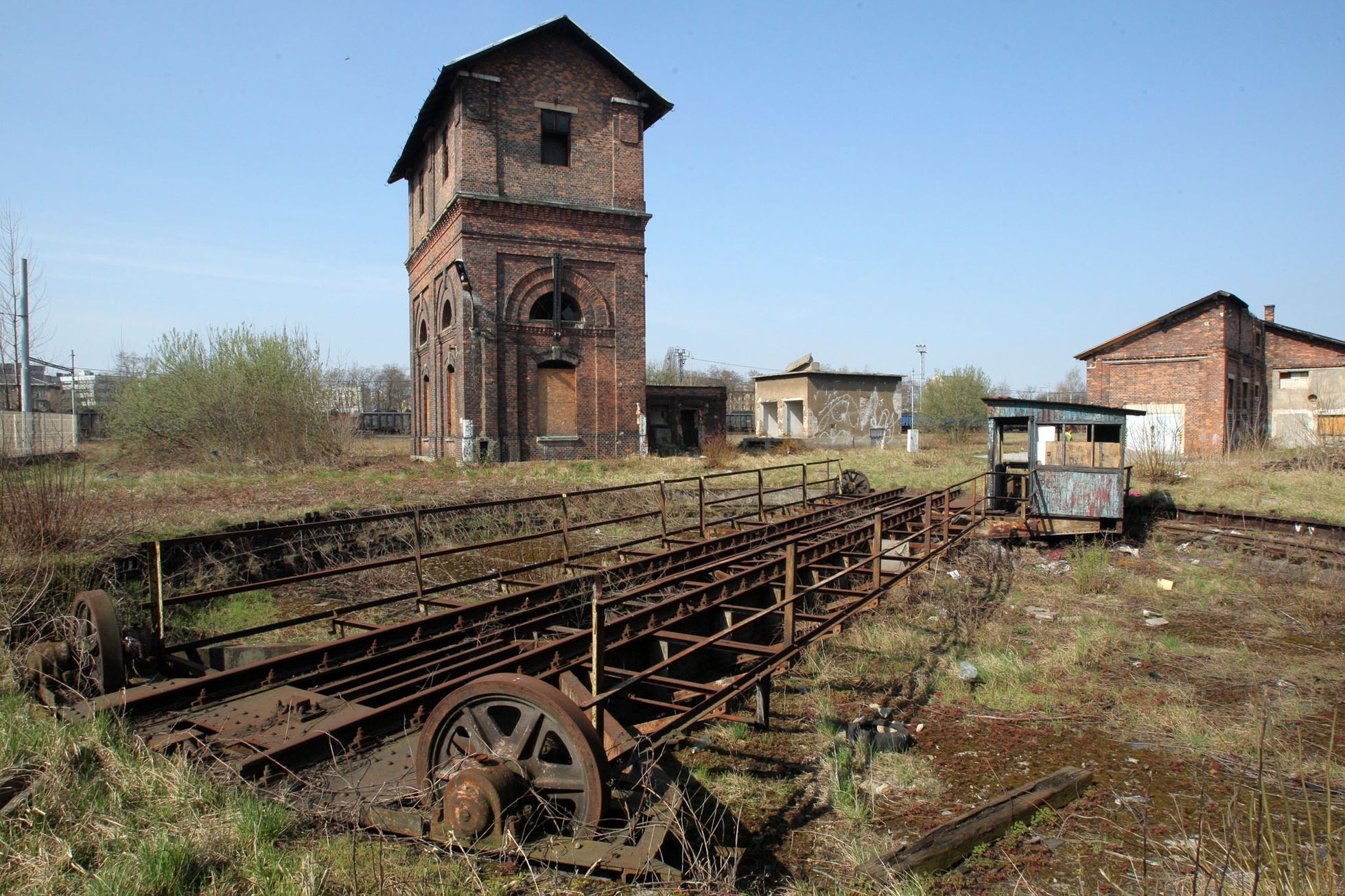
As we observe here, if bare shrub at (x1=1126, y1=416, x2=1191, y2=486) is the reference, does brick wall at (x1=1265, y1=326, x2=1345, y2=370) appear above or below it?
above

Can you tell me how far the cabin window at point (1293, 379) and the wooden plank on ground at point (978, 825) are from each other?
38593mm

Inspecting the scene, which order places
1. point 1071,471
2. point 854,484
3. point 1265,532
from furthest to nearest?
point 854,484
point 1265,532
point 1071,471

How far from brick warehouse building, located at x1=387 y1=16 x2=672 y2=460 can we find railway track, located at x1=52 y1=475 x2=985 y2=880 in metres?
15.6

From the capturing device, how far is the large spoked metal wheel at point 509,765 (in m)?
3.33

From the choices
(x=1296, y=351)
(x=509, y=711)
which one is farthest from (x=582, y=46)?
(x=1296, y=351)

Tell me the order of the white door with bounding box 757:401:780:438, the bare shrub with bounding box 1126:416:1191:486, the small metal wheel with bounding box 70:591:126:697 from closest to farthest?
the small metal wheel with bounding box 70:591:126:697 < the bare shrub with bounding box 1126:416:1191:486 < the white door with bounding box 757:401:780:438

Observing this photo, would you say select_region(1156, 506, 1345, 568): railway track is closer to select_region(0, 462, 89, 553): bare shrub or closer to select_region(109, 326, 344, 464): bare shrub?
select_region(0, 462, 89, 553): bare shrub

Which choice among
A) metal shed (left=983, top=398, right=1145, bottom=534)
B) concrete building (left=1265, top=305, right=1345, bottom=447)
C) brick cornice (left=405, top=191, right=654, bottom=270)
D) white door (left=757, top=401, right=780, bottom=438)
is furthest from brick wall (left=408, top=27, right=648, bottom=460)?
concrete building (left=1265, top=305, right=1345, bottom=447)

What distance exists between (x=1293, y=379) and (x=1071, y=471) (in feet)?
97.9

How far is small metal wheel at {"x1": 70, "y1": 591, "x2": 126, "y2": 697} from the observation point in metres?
4.83

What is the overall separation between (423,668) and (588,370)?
1862 centimetres

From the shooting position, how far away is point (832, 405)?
36.6 metres

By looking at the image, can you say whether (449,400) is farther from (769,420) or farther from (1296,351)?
(1296,351)

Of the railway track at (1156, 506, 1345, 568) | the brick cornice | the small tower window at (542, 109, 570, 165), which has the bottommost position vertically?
the railway track at (1156, 506, 1345, 568)
